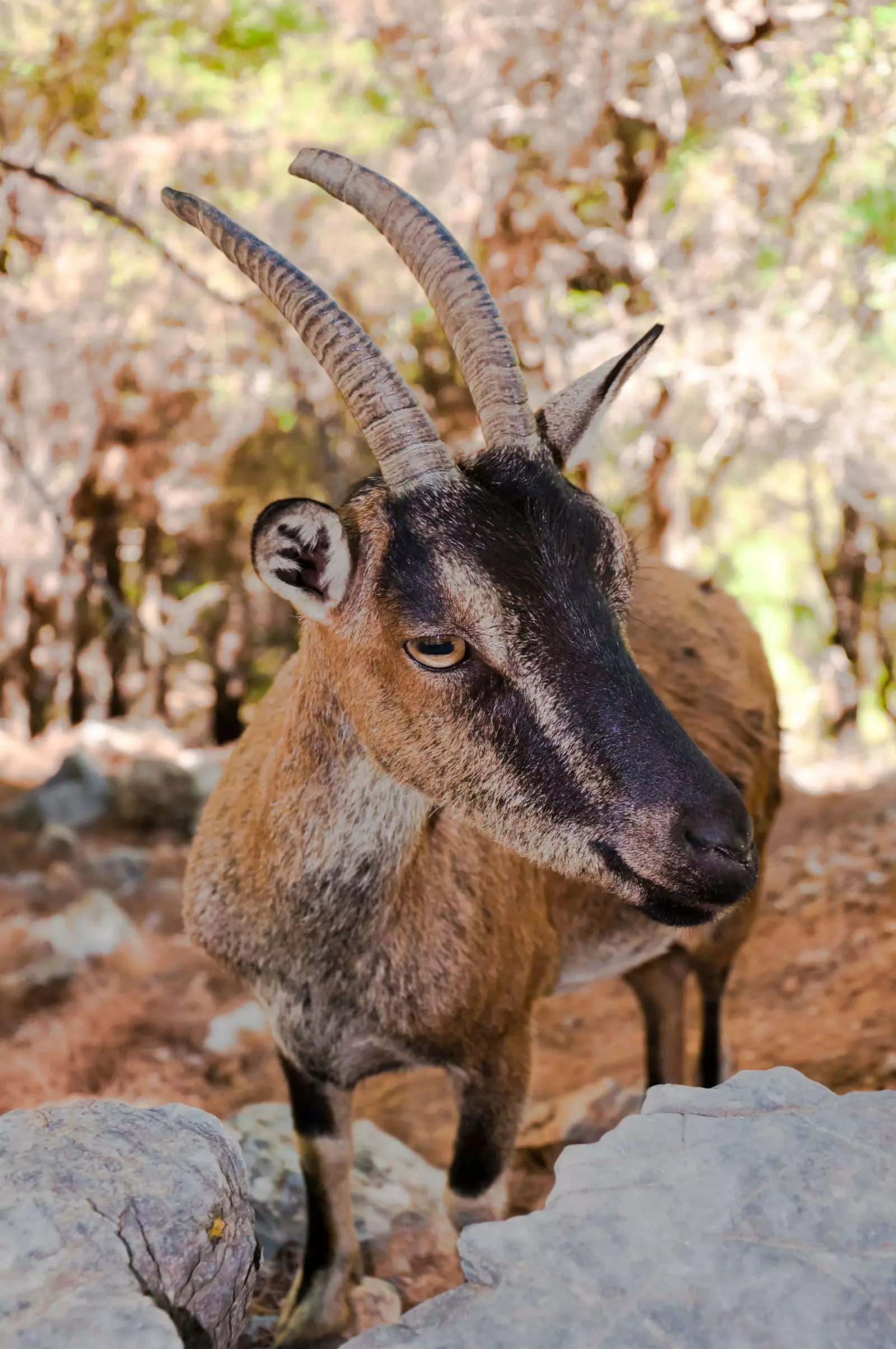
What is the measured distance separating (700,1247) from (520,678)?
1468mm

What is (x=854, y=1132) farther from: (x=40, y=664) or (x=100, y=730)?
(x=40, y=664)

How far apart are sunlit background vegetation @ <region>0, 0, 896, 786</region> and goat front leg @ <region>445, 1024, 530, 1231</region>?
668 cm

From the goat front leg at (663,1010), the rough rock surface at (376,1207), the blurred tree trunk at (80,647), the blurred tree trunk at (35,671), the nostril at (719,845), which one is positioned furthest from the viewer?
the blurred tree trunk at (80,647)

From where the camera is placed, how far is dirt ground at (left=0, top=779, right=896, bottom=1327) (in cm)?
607

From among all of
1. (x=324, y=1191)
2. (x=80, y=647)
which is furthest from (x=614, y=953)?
(x=80, y=647)

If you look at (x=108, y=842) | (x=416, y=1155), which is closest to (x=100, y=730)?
(x=108, y=842)

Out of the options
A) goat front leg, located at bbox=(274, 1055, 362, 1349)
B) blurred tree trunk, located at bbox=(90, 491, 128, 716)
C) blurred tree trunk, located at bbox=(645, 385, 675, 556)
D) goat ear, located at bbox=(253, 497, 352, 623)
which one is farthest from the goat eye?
blurred tree trunk, located at bbox=(90, 491, 128, 716)

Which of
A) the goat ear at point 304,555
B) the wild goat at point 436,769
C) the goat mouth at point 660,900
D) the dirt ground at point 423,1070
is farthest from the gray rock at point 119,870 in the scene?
the goat mouth at point 660,900

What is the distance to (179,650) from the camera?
52.1ft

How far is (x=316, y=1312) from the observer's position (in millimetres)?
4051

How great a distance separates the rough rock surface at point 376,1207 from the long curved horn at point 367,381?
2.65 meters

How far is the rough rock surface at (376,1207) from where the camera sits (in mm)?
4457

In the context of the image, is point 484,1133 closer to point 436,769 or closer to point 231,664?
point 436,769

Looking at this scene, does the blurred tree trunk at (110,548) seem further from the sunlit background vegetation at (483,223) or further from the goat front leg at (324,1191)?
the goat front leg at (324,1191)
